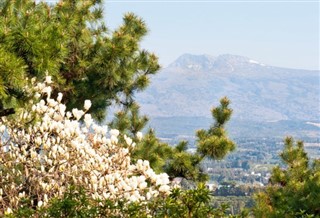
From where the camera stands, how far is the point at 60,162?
738cm

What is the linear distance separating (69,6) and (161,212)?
7974 mm

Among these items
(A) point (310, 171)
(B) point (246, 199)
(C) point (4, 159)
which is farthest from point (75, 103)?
(B) point (246, 199)

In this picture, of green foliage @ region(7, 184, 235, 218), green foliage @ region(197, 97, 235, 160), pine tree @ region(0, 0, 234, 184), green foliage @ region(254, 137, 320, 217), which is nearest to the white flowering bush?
pine tree @ region(0, 0, 234, 184)

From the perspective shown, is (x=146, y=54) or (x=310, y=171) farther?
(x=310, y=171)

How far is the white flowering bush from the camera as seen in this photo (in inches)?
273

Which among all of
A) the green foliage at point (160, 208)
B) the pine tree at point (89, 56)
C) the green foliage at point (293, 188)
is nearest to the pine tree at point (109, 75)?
the pine tree at point (89, 56)

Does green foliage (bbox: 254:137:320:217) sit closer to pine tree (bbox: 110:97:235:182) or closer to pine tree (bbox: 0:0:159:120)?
pine tree (bbox: 110:97:235:182)

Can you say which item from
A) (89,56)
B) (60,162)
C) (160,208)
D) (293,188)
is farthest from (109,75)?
(160,208)

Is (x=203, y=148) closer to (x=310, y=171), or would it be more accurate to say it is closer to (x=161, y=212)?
(x=310, y=171)

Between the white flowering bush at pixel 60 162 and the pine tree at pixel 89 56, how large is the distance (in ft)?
3.16

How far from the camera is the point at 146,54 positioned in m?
11.9

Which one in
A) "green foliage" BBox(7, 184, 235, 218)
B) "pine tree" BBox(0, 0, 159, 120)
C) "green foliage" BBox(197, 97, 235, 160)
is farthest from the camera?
"green foliage" BBox(197, 97, 235, 160)

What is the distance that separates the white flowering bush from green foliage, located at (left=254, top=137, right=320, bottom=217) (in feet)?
10.1

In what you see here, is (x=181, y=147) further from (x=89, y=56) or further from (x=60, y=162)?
(x=60, y=162)
